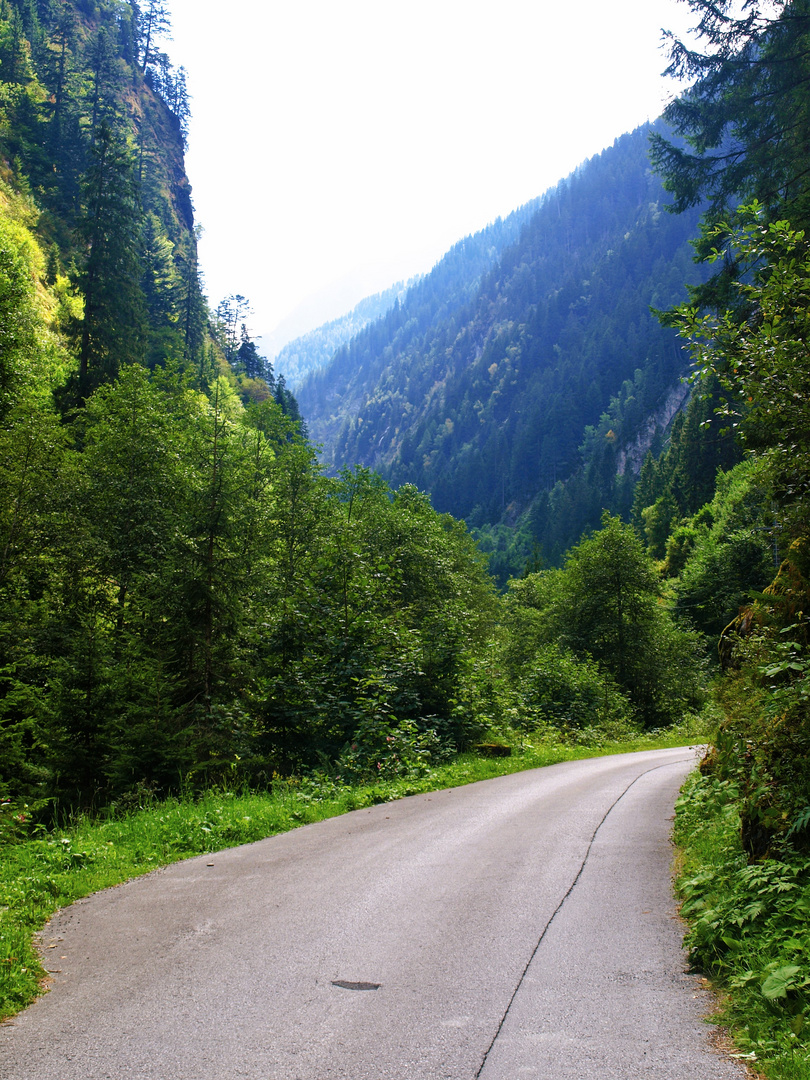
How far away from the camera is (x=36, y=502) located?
18281 millimetres

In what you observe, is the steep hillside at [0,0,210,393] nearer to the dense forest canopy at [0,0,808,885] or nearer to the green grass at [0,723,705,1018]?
the dense forest canopy at [0,0,808,885]

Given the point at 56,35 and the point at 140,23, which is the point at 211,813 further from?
the point at 140,23

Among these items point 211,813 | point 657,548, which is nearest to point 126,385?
point 211,813

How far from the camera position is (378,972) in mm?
4633

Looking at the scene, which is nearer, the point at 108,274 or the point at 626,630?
the point at 626,630

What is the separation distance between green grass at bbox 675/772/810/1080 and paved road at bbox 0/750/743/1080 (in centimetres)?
23

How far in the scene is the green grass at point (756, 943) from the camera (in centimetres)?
358

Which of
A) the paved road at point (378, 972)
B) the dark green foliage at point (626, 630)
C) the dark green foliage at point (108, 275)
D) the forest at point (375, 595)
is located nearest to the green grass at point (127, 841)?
the paved road at point (378, 972)

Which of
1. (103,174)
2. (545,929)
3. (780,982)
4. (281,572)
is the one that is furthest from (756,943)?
(103,174)

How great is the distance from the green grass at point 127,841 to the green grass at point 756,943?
469 centimetres

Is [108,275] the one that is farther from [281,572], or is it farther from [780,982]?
[780,982]

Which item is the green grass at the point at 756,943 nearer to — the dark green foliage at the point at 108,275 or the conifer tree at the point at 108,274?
the dark green foliage at the point at 108,275

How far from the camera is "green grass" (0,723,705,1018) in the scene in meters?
5.02

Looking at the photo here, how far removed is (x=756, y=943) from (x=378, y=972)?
2742 mm
